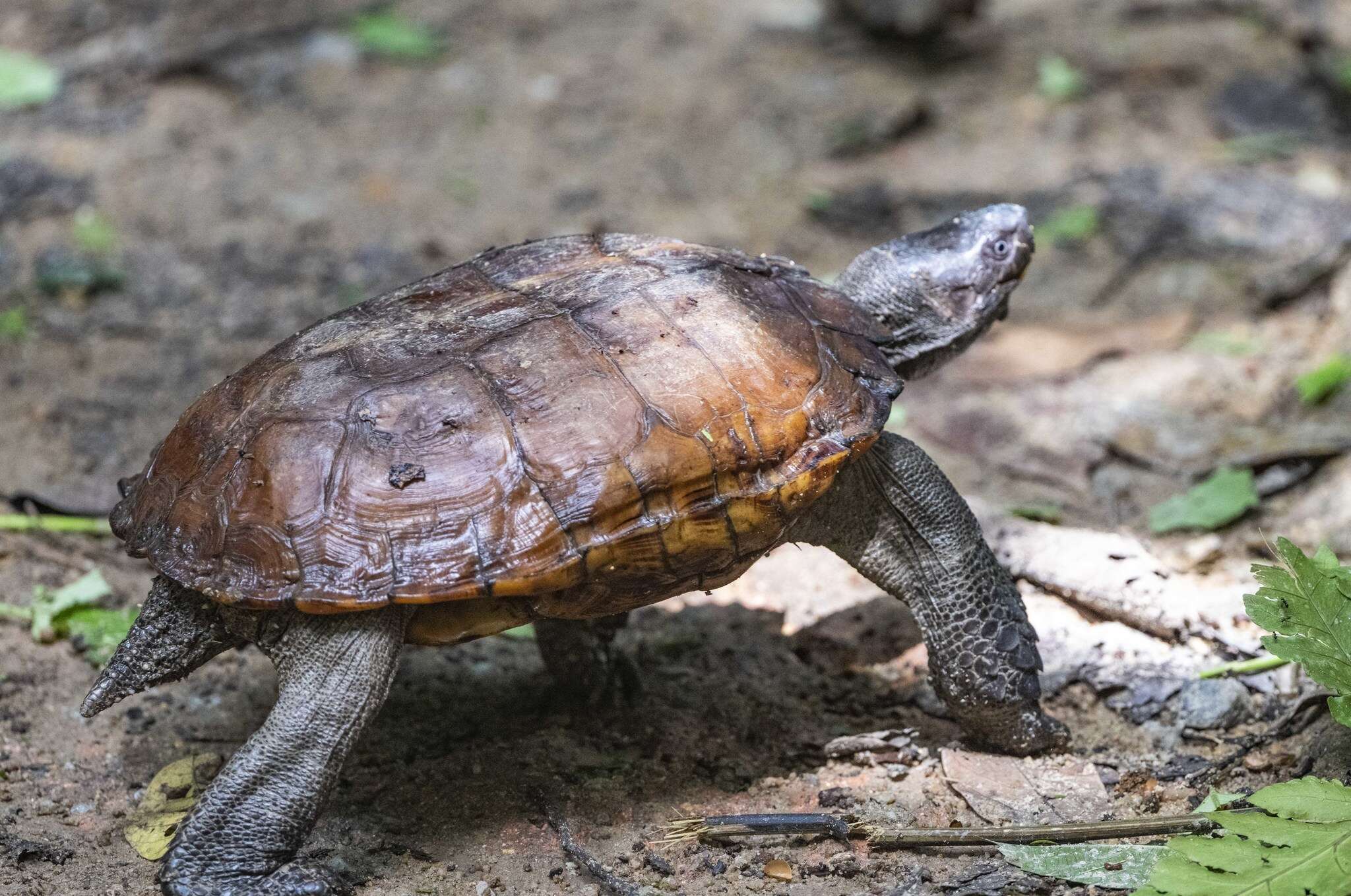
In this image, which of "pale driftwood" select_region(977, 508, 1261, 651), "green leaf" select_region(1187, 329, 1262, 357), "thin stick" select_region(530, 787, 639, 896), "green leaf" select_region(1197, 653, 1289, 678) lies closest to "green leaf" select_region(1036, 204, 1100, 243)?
"green leaf" select_region(1187, 329, 1262, 357)

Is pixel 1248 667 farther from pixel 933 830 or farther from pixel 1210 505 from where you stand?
pixel 933 830

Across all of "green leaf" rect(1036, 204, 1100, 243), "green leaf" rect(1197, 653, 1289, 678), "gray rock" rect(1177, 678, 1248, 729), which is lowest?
"green leaf" rect(1036, 204, 1100, 243)

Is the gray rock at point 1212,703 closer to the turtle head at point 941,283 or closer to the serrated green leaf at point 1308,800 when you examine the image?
the serrated green leaf at point 1308,800

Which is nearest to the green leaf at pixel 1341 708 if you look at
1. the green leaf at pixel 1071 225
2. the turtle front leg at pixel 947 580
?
the turtle front leg at pixel 947 580

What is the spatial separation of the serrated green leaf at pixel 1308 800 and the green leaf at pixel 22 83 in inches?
368

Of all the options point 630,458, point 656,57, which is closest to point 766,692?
point 630,458

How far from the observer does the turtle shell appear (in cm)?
330

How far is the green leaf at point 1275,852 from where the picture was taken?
9.53 ft

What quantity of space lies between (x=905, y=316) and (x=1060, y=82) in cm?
638

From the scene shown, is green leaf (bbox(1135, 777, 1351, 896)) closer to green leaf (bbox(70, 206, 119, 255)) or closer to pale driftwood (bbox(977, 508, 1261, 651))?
pale driftwood (bbox(977, 508, 1261, 651))

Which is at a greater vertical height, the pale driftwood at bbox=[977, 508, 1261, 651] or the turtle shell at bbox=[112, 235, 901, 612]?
the turtle shell at bbox=[112, 235, 901, 612]

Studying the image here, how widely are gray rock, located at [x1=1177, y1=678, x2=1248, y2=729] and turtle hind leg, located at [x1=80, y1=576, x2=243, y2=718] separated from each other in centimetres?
323

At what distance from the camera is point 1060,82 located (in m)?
9.91

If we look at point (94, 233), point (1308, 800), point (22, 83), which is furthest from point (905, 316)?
point (22, 83)
